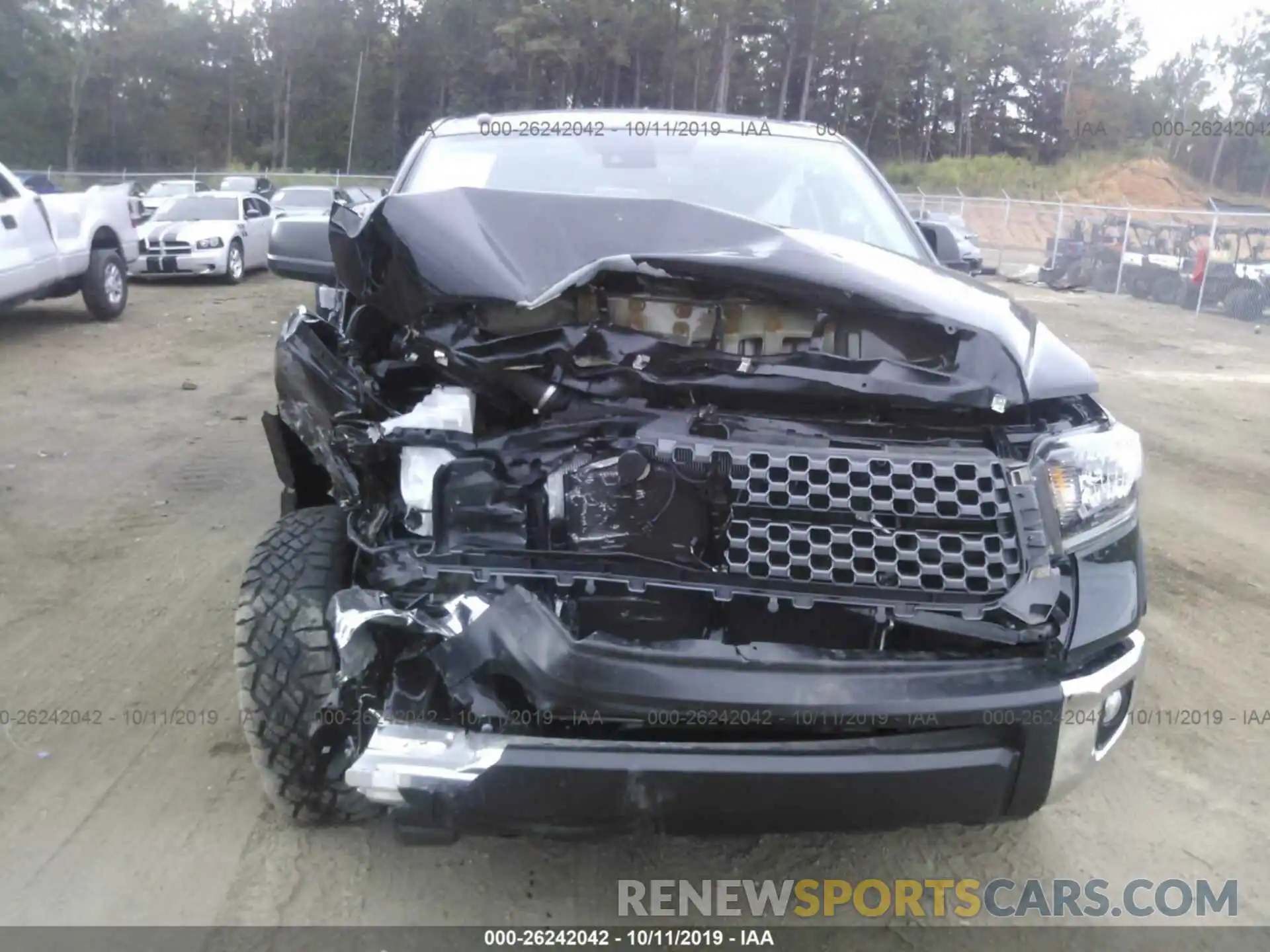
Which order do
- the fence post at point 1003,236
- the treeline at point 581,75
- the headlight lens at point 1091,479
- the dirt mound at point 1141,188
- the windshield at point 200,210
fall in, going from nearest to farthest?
the headlight lens at point 1091,479 → the windshield at point 200,210 → the fence post at point 1003,236 → the dirt mound at point 1141,188 → the treeline at point 581,75

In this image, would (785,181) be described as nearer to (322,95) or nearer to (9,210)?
(9,210)

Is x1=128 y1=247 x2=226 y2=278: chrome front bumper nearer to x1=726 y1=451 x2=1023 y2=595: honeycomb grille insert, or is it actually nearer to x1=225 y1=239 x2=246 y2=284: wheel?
x1=225 y1=239 x2=246 y2=284: wheel

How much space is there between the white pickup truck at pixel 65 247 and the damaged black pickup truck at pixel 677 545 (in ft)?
24.8

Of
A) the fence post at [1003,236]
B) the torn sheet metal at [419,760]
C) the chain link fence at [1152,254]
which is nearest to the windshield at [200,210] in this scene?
the chain link fence at [1152,254]

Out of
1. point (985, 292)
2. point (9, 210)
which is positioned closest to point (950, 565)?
point (985, 292)

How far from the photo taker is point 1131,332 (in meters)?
13.6

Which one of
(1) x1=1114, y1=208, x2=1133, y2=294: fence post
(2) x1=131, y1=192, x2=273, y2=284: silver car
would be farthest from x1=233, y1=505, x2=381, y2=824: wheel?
(1) x1=1114, y1=208, x2=1133, y2=294: fence post

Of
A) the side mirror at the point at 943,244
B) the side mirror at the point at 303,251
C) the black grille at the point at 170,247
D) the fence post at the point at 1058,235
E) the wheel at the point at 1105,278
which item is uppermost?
the fence post at the point at 1058,235

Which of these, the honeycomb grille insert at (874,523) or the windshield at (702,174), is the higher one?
the windshield at (702,174)

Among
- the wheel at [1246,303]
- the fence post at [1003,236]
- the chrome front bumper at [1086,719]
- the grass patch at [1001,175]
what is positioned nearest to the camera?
the chrome front bumper at [1086,719]

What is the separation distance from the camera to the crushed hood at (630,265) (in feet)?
7.15

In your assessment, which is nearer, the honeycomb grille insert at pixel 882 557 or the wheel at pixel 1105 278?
the honeycomb grille insert at pixel 882 557

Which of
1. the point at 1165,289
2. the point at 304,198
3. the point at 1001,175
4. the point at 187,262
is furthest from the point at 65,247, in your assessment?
the point at 1001,175

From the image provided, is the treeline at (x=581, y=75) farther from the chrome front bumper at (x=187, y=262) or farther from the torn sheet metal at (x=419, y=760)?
the torn sheet metal at (x=419, y=760)
